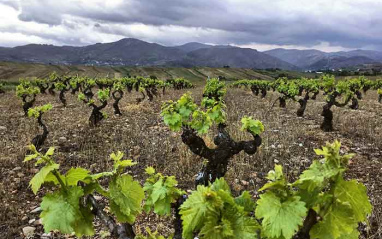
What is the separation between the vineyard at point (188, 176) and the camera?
7.50 feet

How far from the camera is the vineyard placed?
2.29 meters

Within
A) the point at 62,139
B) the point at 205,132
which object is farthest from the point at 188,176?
the point at 62,139

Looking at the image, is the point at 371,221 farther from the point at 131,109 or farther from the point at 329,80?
the point at 131,109

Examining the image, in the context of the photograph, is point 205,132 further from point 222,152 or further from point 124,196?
point 124,196

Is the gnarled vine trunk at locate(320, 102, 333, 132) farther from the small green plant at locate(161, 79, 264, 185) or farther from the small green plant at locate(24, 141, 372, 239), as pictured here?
the small green plant at locate(24, 141, 372, 239)

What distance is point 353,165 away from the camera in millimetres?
11148

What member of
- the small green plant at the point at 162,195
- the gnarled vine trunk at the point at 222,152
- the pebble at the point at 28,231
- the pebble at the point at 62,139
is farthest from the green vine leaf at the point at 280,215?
the pebble at the point at 62,139

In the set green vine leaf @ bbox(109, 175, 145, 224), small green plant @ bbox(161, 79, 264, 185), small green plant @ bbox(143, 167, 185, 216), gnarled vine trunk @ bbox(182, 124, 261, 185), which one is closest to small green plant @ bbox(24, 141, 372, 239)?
green vine leaf @ bbox(109, 175, 145, 224)

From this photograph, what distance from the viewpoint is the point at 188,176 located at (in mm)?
10211

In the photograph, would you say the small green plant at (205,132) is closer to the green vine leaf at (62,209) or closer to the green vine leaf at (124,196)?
the green vine leaf at (124,196)

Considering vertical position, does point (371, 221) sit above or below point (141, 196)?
below

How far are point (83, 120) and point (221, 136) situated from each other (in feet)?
48.0

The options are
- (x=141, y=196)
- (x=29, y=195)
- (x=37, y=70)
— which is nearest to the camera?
(x=141, y=196)

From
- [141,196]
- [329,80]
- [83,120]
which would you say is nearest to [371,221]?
[141,196]
